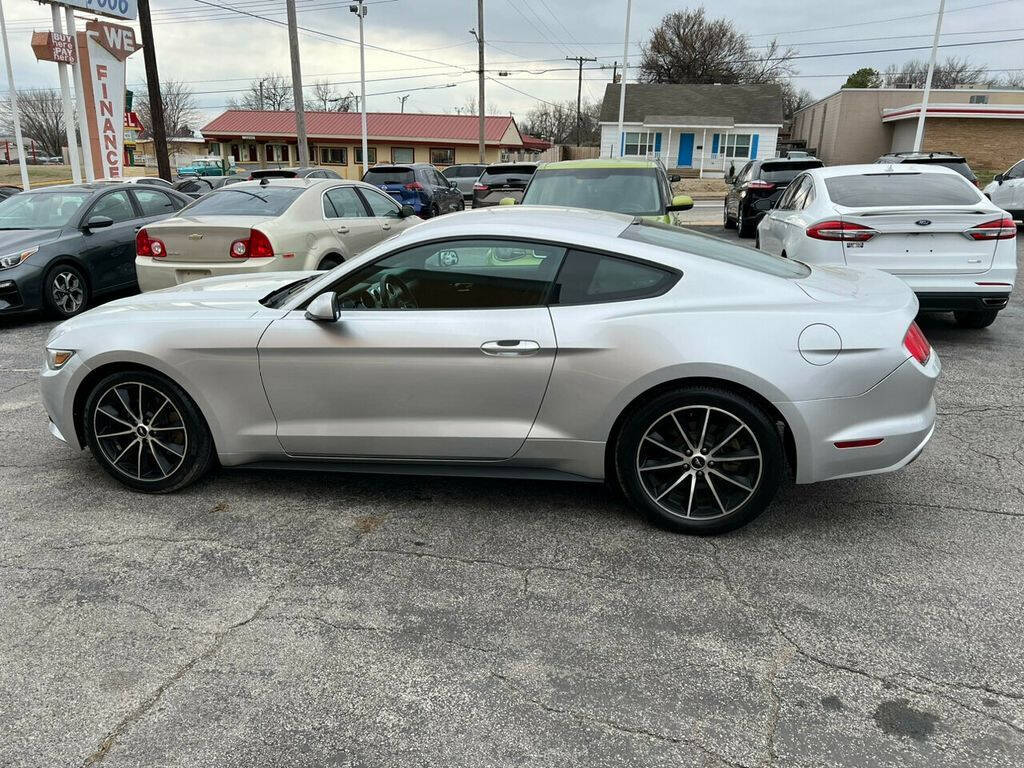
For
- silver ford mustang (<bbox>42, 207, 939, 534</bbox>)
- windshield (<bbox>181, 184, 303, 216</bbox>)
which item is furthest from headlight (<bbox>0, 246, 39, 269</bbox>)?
silver ford mustang (<bbox>42, 207, 939, 534</bbox>)

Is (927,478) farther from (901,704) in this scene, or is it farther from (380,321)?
(380,321)

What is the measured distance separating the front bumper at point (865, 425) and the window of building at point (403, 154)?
51419 mm

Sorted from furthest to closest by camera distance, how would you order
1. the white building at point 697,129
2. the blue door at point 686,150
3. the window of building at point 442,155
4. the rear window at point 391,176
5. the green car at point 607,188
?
the window of building at point 442,155, the blue door at point 686,150, the white building at point 697,129, the rear window at point 391,176, the green car at point 607,188

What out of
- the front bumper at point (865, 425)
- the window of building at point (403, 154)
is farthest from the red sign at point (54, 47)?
the window of building at point (403, 154)

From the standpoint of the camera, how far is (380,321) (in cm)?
375

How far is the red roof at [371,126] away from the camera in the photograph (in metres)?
50.0

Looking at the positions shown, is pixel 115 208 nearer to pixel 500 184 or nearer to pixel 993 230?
pixel 500 184

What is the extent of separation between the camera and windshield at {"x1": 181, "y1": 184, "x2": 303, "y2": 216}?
26.8 ft

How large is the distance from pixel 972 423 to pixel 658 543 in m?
2.97

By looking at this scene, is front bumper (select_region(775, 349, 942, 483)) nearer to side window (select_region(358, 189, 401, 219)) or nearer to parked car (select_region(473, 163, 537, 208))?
side window (select_region(358, 189, 401, 219))

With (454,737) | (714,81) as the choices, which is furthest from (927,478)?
(714,81)

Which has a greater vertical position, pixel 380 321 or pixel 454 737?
Result: pixel 380 321

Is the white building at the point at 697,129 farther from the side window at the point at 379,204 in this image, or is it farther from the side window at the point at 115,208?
the side window at the point at 115,208

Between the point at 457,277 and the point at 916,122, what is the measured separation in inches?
1682
